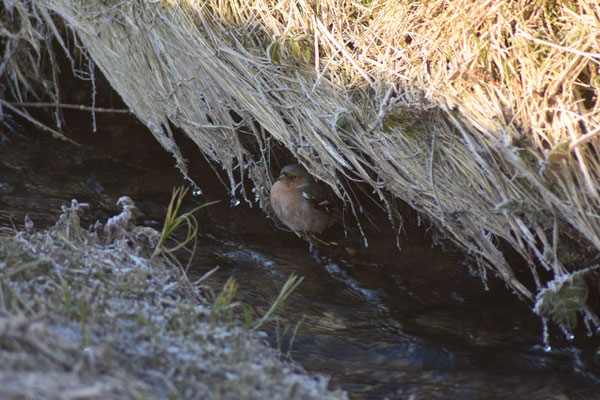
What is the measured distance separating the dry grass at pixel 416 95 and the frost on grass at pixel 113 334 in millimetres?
1567

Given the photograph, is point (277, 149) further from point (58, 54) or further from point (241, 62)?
point (58, 54)

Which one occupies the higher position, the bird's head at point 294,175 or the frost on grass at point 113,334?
the bird's head at point 294,175

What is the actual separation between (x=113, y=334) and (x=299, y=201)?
2.96 metres

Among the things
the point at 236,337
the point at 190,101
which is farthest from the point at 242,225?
the point at 236,337

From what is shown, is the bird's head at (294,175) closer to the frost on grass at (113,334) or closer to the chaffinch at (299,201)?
the chaffinch at (299,201)

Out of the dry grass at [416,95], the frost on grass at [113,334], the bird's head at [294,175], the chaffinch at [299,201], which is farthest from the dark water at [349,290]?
the frost on grass at [113,334]

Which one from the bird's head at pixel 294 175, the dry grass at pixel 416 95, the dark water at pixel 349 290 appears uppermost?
the dry grass at pixel 416 95

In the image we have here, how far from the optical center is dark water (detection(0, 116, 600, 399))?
3.44m

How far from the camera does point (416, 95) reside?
3896 millimetres

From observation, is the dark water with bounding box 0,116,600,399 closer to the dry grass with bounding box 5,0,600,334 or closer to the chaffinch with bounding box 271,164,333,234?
the chaffinch with bounding box 271,164,333,234

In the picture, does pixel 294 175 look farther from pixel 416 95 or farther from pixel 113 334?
pixel 113 334

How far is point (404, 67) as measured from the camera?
4035 mm

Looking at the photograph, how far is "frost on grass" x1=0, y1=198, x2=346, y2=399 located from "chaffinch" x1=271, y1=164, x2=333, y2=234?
1854 mm

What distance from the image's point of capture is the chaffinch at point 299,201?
5.46 metres
